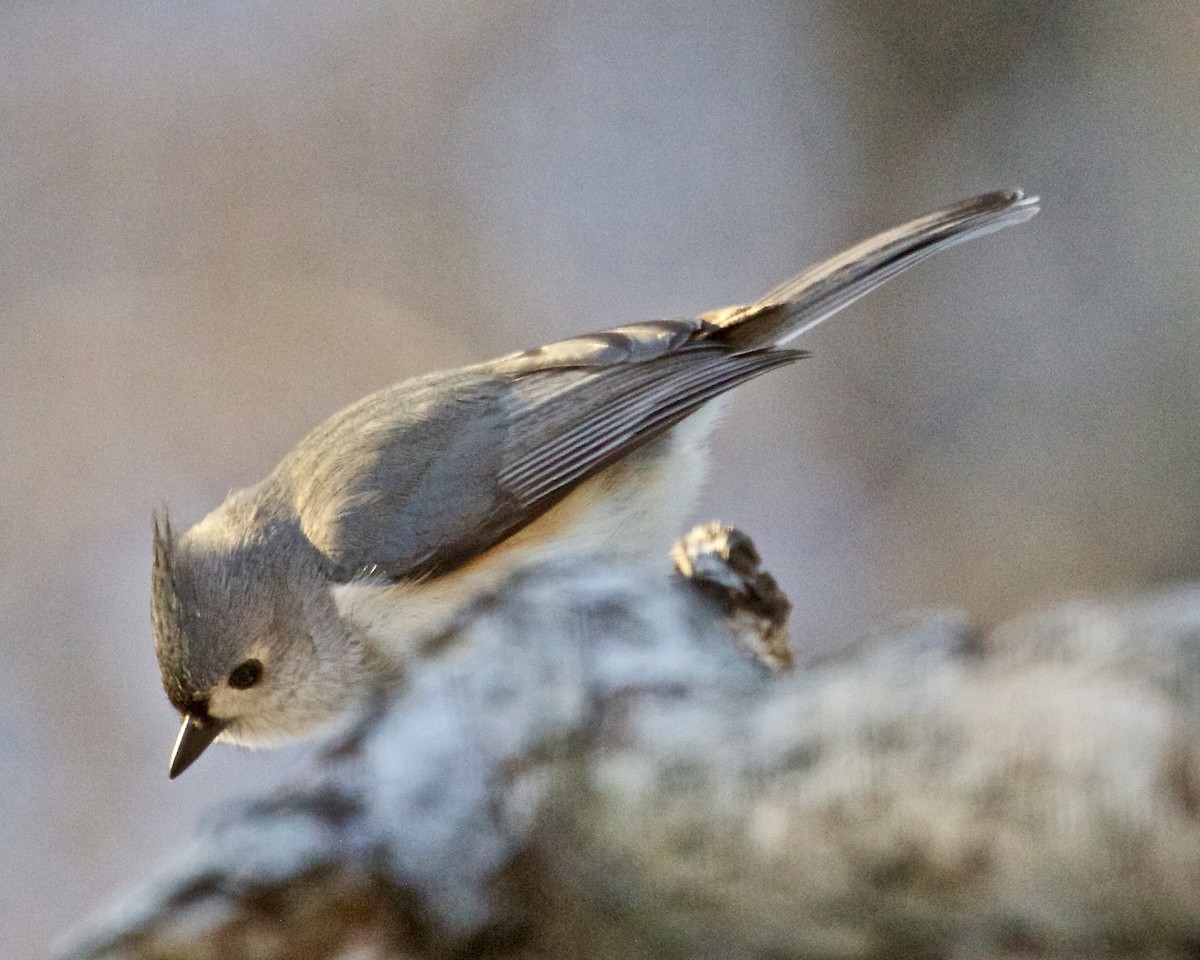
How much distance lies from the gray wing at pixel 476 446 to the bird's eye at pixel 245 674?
121mm

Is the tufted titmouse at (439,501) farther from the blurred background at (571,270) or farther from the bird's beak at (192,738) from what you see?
the blurred background at (571,270)

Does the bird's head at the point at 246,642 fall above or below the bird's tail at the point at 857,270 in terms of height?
below

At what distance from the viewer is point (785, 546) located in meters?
1.52

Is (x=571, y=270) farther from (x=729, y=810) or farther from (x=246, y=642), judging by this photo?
(x=729, y=810)

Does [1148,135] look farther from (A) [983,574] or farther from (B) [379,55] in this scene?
(B) [379,55]

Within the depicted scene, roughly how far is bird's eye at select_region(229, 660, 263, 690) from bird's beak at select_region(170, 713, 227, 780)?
4 centimetres

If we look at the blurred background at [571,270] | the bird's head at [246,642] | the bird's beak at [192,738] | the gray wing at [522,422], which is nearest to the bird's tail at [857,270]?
the gray wing at [522,422]

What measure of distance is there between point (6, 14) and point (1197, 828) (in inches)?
84.6

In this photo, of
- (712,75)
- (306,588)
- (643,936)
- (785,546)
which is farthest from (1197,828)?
(712,75)

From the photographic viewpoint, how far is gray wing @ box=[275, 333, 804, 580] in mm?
1200

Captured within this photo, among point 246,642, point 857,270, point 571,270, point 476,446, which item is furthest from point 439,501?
point 571,270

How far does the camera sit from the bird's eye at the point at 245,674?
1.18 m

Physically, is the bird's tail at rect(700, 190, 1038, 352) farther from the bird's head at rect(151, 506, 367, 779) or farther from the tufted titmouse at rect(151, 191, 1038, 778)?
the bird's head at rect(151, 506, 367, 779)

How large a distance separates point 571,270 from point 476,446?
2.18 feet
